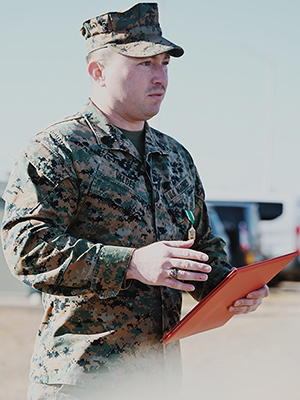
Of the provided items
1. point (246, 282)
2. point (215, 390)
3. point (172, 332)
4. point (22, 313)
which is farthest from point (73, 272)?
point (22, 313)

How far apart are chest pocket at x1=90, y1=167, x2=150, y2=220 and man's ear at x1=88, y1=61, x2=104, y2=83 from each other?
43 cm

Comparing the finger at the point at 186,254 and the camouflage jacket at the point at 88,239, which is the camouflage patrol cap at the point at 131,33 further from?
the finger at the point at 186,254

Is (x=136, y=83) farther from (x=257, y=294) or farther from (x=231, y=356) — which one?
(x=231, y=356)

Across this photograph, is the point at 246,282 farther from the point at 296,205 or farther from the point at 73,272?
the point at 296,205

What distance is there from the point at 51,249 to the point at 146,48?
0.85m

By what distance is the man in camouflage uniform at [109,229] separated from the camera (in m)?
1.78

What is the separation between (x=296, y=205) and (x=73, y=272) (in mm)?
12978

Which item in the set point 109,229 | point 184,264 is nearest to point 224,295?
point 184,264

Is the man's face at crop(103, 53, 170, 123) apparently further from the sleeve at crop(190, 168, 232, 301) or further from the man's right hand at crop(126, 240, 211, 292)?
the man's right hand at crop(126, 240, 211, 292)

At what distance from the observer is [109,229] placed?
2.00m

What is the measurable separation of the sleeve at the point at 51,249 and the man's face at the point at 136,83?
0.44 metres

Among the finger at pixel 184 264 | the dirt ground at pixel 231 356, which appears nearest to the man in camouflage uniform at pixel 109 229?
the finger at pixel 184 264

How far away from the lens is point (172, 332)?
1.84 m

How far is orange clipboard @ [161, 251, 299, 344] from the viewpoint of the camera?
181cm
